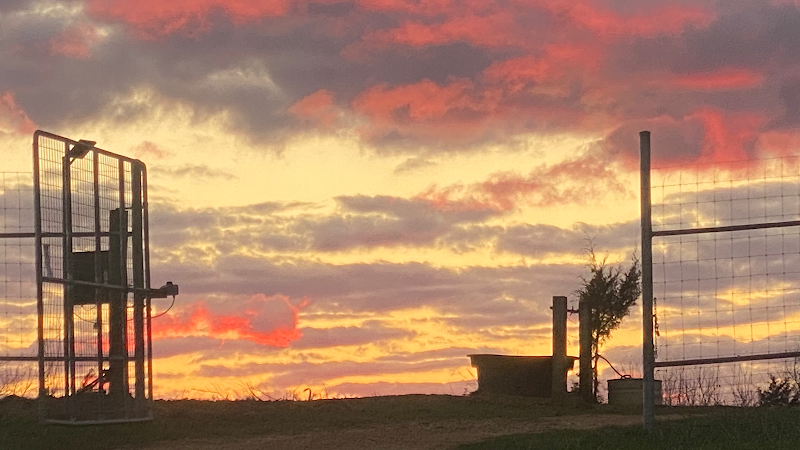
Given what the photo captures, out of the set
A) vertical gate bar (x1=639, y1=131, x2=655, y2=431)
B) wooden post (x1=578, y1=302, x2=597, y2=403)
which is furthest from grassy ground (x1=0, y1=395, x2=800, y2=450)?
wooden post (x1=578, y1=302, x2=597, y2=403)

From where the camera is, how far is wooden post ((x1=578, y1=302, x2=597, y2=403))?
20594mm

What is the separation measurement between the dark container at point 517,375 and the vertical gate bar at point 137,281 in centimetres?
584

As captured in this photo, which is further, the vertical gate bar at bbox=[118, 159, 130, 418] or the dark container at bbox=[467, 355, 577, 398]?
the dark container at bbox=[467, 355, 577, 398]

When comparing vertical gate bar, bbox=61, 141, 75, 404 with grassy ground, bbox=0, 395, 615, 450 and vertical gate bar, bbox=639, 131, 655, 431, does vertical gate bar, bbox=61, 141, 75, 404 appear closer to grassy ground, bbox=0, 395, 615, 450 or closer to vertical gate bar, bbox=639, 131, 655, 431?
grassy ground, bbox=0, 395, 615, 450

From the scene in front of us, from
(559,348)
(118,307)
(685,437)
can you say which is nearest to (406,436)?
(685,437)

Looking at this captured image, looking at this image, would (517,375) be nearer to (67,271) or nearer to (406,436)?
(406,436)

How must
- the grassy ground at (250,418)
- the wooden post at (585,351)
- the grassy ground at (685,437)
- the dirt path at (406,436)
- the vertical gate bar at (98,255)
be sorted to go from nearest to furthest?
the grassy ground at (685,437) < the dirt path at (406,436) < the grassy ground at (250,418) < the vertical gate bar at (98,255) < the wooden post at (585,351)

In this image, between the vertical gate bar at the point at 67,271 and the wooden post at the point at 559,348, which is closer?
the vertical gate bar at the point at 67,271

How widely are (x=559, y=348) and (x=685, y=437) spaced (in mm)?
6308

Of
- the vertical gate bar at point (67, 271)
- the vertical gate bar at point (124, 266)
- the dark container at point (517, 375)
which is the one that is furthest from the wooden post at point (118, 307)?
the dark container at point (517, 375)

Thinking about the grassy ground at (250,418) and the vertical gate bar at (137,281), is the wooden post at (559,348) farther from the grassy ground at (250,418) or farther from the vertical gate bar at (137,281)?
the vertical gate bar at (137,281)

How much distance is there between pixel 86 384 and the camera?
55.8 ft

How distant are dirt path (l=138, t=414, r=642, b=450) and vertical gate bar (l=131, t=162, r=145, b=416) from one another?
179 cm

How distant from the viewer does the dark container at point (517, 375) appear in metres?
19.9
